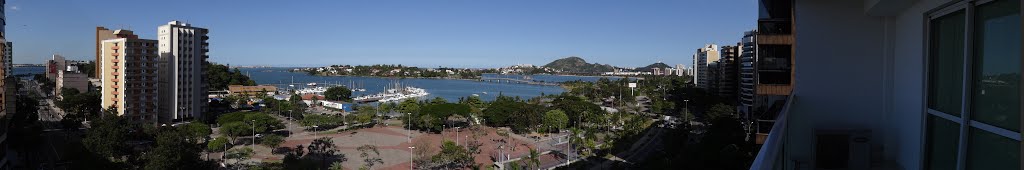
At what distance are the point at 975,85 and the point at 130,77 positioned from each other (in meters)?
14.0

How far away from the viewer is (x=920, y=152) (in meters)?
1.19

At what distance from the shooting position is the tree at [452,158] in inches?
322

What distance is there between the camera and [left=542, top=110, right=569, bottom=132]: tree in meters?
13.0

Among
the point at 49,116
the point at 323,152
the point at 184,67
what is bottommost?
the point at 323,152

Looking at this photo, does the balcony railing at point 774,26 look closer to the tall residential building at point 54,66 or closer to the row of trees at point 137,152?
the row of trees at point 137,152

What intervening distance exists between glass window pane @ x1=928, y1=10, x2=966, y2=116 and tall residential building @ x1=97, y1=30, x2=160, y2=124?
13.5 meters

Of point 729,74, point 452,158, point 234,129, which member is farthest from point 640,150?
point 729,74

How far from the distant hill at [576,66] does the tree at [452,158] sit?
84991mm

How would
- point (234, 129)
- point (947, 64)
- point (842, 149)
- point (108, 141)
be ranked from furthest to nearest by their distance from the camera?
point (234, 129)
point (108, 141)
point (842, 149)
point (947, 64)

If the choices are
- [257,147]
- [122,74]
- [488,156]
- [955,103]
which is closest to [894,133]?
[955,103]

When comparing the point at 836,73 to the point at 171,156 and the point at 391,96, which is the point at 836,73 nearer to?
the point at 171,156

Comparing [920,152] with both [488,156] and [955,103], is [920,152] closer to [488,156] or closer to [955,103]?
[955,103]

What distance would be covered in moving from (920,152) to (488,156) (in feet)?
28.9

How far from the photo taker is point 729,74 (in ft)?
60.4
